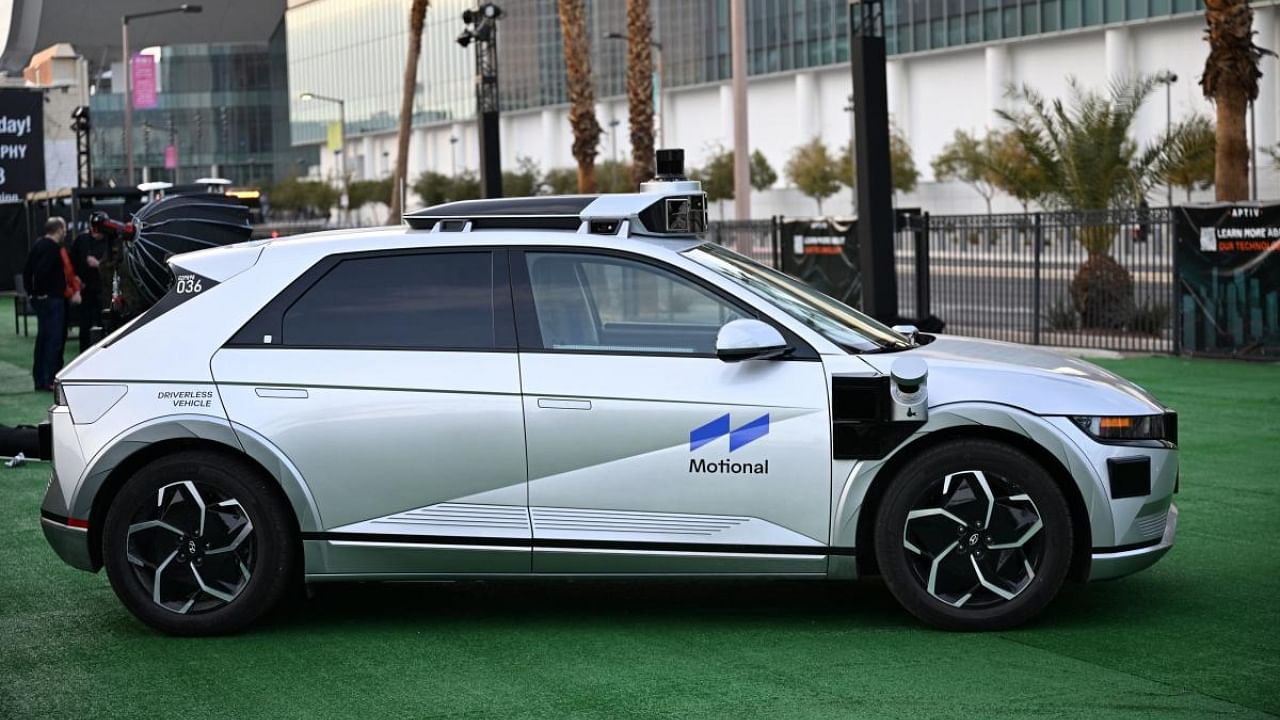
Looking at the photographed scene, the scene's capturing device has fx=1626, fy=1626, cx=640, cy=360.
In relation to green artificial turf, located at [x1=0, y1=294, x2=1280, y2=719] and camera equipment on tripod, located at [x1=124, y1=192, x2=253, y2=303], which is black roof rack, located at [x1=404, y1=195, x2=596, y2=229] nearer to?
green artificial turf, located at [x1=0, y1=294, x2=1280, y2=719]

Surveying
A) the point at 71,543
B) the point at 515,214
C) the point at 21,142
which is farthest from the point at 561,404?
the point at 21,142

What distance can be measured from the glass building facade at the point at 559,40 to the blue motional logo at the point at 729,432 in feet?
183

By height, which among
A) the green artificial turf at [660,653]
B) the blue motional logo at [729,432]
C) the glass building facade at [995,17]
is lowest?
the green artificial turf at [660,653]

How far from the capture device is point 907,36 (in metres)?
70.5

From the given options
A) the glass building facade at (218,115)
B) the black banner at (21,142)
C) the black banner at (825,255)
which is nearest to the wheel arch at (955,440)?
the black banner at (825,255)

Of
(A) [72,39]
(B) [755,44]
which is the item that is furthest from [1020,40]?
(A) [72,39]

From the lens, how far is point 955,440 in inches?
245

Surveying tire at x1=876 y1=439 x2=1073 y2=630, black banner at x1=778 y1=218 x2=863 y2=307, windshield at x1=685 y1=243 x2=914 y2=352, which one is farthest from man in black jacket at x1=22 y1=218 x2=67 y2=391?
tire at x1=876 y1=439 x2=1073 y2=630

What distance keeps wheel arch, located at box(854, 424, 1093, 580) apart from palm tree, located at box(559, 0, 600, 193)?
77.5 ft

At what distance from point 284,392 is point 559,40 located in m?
96.9

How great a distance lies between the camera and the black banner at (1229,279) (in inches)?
675

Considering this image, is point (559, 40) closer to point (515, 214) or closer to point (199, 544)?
point (515, 214)

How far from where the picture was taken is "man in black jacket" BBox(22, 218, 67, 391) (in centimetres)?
1700

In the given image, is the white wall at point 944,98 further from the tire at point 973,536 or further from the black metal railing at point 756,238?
the tire at point 973,536
